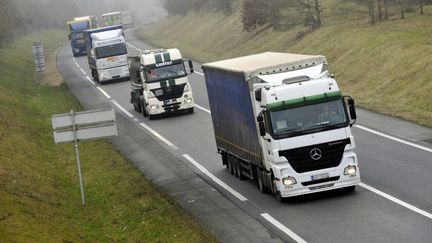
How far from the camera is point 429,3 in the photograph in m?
56.3

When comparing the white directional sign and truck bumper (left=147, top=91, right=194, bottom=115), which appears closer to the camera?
the white directional sign

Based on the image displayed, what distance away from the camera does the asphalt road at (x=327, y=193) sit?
57.9 feet

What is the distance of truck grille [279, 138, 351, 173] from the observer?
19969 mm

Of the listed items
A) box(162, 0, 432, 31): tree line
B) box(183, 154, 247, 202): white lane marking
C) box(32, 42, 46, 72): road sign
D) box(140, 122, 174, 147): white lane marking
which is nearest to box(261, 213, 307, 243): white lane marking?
box(183, 154, 247, 202): white lane marking

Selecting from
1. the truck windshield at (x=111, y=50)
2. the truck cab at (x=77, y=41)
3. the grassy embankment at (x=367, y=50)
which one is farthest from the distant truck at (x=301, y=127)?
the truck cab at (x=77, y=41)

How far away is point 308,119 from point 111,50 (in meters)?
42.7

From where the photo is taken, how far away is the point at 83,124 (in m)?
21.8

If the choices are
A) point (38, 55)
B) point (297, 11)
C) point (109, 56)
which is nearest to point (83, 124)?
point (109, 56)

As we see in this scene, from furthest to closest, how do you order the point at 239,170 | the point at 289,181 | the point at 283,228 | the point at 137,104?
the point at 137,104 → the point at 239,170 → the point at 289,181 → the point at 283,228

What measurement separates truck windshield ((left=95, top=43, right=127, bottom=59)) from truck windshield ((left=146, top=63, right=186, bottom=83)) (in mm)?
20953

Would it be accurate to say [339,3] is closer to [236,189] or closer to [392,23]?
[392,23]

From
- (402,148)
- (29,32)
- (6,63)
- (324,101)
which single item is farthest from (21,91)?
(29,32)

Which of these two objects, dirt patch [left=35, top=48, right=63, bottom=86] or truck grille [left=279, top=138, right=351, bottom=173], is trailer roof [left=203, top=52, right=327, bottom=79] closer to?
truck grille [left=279, top=138, right=351, bottom=173]

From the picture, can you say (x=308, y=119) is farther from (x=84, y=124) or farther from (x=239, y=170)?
(x=84, y=124)
